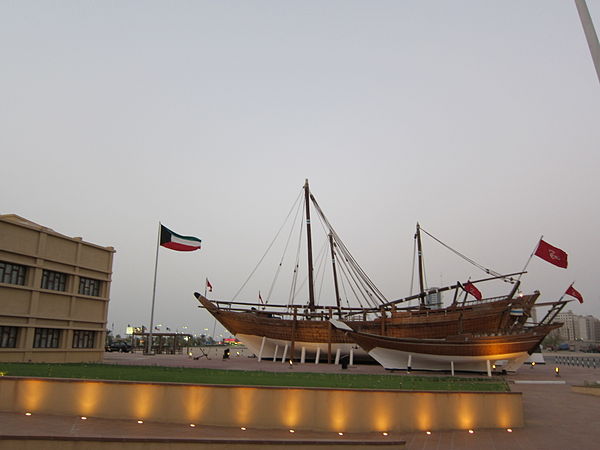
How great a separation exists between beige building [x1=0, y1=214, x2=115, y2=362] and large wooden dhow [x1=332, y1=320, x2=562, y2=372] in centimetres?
1354

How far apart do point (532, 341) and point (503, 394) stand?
46.9ft

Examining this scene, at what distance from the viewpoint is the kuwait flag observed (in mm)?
29250

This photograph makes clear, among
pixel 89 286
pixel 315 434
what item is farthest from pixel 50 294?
pixel 315 434

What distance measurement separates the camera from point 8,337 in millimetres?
19375

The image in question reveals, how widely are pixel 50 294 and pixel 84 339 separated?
3563 mm

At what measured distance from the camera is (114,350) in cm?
4034

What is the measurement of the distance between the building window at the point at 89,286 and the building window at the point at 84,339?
1951 mm

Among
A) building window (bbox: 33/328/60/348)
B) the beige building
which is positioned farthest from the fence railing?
building window (bbox: 33/328/60/348)

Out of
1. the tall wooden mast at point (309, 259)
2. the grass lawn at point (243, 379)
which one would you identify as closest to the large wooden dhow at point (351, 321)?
the tall wooden mast at point (309, 259)

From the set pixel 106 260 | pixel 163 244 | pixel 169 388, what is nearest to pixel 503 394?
pixel 169 388

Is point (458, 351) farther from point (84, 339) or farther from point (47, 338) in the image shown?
point (47, 338)

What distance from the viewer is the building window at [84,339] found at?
23.1 meters

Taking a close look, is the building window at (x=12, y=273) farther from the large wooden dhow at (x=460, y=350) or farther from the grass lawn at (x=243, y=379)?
the large wooden dhow at (x=460, y=350)

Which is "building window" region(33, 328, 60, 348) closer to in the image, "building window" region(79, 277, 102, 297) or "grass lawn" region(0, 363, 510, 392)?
"building window" region(79, 277, 102, 297)
